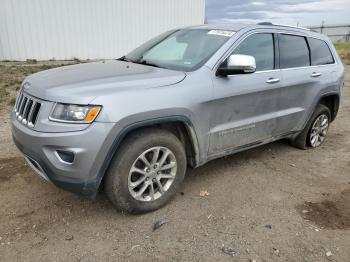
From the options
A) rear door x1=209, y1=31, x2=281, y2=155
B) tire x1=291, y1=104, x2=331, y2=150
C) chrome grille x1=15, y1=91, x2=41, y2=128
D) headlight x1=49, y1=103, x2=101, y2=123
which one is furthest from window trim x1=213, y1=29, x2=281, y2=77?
chrome grille x1=15, y1=91, x2=41, y2=128

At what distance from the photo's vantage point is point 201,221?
3.30 m

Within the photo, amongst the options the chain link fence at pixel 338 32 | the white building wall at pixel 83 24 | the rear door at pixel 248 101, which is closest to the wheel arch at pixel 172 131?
the rear door at pixel 248 101

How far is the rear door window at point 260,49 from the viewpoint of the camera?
3.94 metres

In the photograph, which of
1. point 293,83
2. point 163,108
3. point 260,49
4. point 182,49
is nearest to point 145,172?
point 163,108

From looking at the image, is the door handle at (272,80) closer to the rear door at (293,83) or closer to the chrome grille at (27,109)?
the rear door at (293,83)

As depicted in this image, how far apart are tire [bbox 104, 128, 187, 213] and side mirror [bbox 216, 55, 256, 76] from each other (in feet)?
2.77

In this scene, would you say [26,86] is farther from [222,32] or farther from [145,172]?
[222,32]

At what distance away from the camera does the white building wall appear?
11.1m

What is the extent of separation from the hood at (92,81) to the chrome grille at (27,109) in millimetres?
70

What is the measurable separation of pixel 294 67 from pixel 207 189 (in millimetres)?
1954

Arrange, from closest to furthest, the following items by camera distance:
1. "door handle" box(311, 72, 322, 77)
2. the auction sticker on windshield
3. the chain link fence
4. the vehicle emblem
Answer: the vehicle emblem < the auction sticker on windshield < "door handle" box(311, 72, 322, 77) < the chain link fence

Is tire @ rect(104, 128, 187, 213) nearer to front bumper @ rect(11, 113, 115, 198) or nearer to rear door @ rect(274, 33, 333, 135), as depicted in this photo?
front bumper @ rect(11, 113, 115, 198)

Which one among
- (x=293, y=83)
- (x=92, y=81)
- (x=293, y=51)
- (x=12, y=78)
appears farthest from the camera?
(x=12, y=78)

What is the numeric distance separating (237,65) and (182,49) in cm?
80
